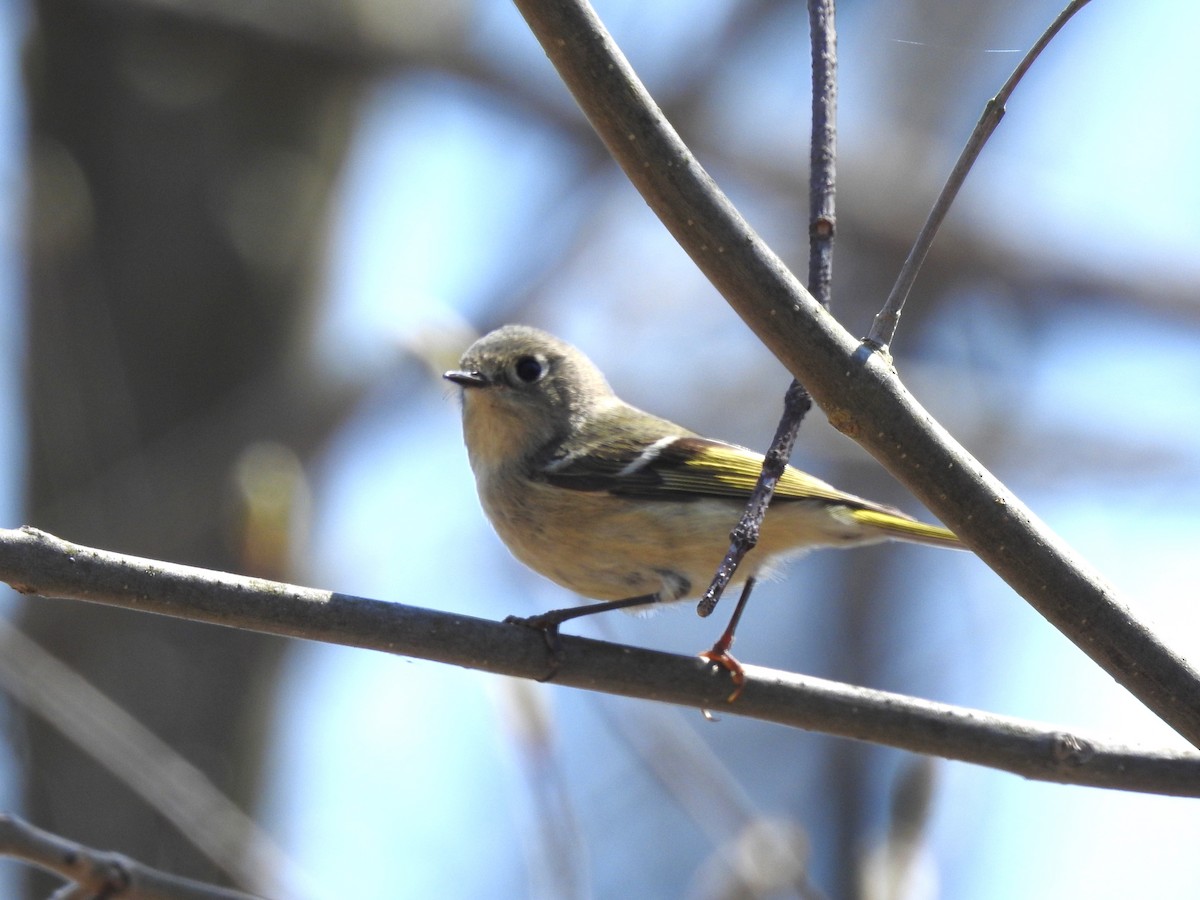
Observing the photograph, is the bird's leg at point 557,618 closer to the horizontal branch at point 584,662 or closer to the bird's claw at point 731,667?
the horizontal branch at point 584,662

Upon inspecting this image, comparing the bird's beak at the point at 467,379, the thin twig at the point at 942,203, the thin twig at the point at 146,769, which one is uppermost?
the bird's beak at the point at 467,379

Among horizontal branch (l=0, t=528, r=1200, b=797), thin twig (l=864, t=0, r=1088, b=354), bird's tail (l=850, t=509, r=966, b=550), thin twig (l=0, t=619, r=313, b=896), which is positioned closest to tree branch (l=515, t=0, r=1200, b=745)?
thin twig (l=864, t=0, r=1088, b=354)

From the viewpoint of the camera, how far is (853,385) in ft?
4.29

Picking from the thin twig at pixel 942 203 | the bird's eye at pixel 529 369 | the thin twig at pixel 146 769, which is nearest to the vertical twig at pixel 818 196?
the thin twig at pixel 942 203

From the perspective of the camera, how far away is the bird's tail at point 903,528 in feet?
7.75

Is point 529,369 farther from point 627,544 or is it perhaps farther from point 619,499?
point 627,544

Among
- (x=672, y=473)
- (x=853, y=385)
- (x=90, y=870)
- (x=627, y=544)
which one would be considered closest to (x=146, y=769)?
(x=90, y=870)

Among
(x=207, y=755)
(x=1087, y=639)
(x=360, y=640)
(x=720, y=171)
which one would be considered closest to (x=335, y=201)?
(x=720, y=171)

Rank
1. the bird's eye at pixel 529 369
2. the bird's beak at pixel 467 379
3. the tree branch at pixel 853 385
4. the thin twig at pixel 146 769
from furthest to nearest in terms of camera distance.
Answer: the bird's eye at pixel 529 369
the bird's beak at pixel 467 379
the thin twig at pixel 146 769
the tree branch at pixel 853 385

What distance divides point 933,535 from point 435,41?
300 cm

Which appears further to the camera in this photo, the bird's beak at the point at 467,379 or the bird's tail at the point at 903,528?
the bird's beak at the point at 467,379

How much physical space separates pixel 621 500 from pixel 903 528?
0.56m

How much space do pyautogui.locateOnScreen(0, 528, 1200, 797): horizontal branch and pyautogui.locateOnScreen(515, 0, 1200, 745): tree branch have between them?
0.36 metres

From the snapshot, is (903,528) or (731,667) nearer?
(731,667)
